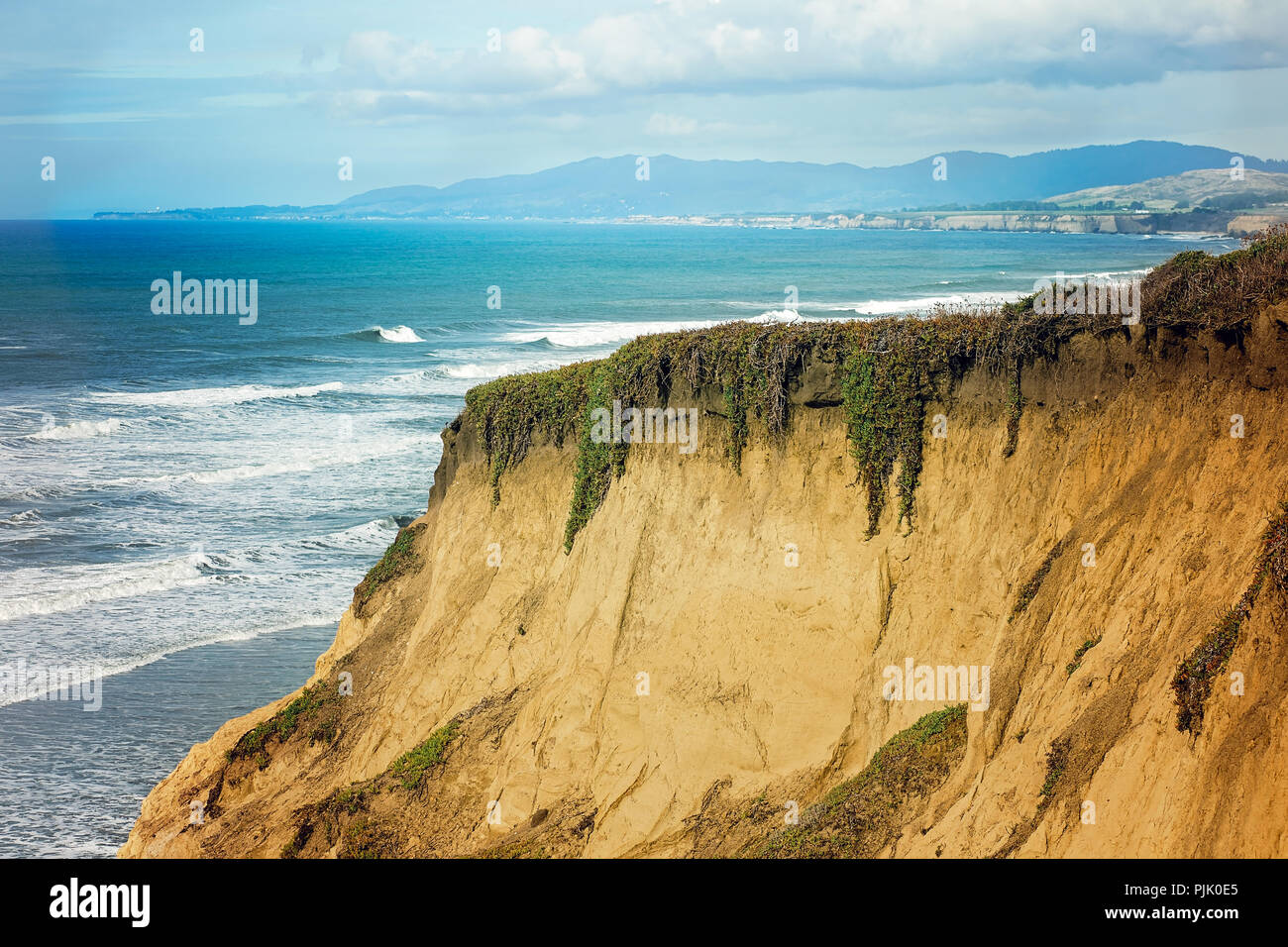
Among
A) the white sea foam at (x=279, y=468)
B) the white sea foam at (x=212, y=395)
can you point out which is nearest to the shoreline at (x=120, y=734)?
the white sea foam at (x=279, y=468)

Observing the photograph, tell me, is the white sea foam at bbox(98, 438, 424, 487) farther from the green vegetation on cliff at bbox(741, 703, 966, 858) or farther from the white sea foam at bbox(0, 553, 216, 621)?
the green vegetation on cliff at bbox(741, 703, 966, 858)

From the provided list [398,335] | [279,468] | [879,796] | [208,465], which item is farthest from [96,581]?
[398,335]

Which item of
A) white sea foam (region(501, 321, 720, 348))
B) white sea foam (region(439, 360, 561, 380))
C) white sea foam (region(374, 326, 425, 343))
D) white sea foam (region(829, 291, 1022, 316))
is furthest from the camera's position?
white sea foam (region(374, 326, 425, 343))

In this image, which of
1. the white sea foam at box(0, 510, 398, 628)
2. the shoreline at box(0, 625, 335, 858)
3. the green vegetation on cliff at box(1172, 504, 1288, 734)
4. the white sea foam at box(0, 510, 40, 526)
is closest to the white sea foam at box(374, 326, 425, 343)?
the white sea foam at box(0, 510, 40, 526)

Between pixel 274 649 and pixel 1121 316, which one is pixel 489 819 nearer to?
pixel 1121 316

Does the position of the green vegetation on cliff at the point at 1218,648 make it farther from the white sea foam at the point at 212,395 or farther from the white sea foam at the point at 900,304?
the white sea foam at the point at 900,304

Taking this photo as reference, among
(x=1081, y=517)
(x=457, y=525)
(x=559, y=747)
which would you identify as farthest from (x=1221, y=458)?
(x=457, y=525)
